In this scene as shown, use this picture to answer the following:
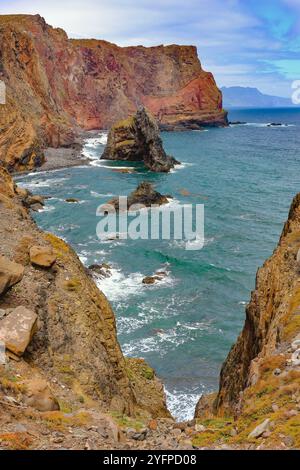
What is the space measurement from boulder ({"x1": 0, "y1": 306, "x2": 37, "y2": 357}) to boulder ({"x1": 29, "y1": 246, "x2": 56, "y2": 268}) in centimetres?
352

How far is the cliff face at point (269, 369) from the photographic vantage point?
10.2 m

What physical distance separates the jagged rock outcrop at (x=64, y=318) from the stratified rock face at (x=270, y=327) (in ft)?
12.8

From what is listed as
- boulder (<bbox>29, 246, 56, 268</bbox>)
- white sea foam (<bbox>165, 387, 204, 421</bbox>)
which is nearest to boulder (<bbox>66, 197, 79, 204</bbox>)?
Result: white sea foam (<bbox>165, 387, 204, 421</bbox>)

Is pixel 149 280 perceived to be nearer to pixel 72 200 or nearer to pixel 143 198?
pixel 143 198

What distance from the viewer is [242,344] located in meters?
21.0

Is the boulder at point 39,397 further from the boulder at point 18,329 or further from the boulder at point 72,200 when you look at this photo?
the boulder at point 72,200

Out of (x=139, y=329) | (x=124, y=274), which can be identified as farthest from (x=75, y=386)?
(x=124, y=274)

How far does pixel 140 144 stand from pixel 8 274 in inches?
3728

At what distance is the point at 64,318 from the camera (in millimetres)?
16312

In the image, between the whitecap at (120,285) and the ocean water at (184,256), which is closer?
the ocean water at (184,256)

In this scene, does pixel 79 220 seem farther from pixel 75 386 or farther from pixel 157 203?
pixel 75 386

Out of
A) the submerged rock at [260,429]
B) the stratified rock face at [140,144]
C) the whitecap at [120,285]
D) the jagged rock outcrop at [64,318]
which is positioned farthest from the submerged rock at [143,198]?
the submerged rock at [260,429]

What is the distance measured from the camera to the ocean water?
32.8 metres

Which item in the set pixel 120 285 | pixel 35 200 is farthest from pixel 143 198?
pixel 120 285
